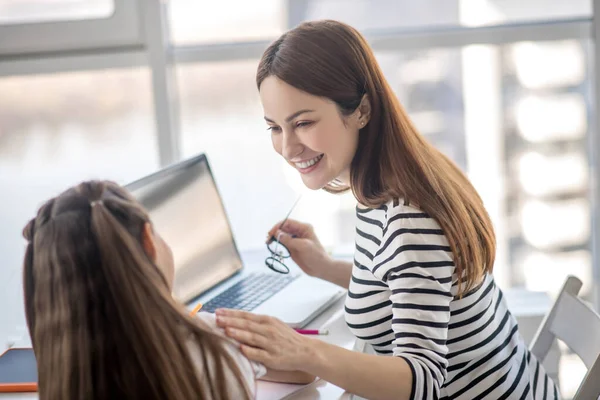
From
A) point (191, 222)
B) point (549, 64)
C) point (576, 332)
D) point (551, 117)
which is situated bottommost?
point (576, 332)

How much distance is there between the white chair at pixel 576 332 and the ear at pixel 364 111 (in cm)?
55

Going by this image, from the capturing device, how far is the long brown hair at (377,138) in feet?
3.92

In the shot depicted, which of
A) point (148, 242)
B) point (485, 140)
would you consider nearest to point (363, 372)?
point (148, 242)

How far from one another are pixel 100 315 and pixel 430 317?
1.57 ft

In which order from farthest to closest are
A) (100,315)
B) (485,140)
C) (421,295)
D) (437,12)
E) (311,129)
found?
(485,140)
(437,12)
(311,129)
(421,295)
(100,315)

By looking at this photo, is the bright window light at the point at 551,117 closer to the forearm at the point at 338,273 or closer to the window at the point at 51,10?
the forearm at the point at 338,273

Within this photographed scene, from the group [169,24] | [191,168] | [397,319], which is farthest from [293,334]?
[169,24]

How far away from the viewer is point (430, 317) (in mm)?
1099

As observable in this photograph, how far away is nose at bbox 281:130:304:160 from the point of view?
1.29 metres

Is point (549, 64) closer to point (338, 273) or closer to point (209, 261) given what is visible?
point (338, 273)

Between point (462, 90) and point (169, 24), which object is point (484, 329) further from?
point (169, 24)

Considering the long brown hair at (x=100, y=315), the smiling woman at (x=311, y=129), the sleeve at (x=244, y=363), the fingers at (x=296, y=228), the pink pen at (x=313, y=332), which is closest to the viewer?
the long brown hair at (x=100, y=315)

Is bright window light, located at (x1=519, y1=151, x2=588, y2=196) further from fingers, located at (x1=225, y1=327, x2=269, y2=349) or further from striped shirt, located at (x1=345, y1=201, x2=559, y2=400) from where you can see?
fingers, located at (x1=225, y1=327, x2=269, y2=349)

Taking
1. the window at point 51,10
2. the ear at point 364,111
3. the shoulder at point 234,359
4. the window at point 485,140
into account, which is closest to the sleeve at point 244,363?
the shoulder at point 234,359
